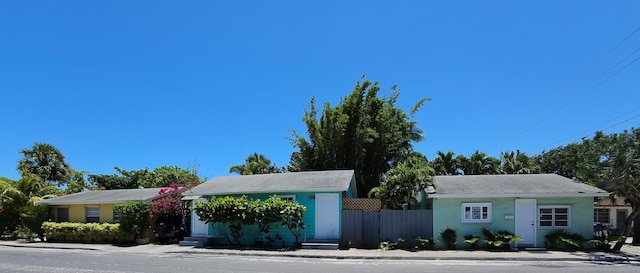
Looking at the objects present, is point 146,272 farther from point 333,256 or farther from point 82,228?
point 82,228

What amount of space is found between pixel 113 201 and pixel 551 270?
1994cm

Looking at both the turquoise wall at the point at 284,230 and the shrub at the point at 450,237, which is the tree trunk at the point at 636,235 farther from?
the turquoise wall at the point at 284,230

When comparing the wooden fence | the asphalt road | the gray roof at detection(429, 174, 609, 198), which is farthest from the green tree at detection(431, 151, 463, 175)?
the asphalt road

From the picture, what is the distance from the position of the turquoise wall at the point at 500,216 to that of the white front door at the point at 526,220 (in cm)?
19

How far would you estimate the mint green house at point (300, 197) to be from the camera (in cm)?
1884

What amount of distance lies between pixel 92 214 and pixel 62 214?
234 cm

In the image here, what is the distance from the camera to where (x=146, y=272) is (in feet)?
39.0

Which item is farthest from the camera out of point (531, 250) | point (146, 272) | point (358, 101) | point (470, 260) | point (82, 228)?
point (358, 101)

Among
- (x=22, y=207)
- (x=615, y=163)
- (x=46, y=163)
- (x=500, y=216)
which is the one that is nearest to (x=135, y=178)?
(x=46, y=163)

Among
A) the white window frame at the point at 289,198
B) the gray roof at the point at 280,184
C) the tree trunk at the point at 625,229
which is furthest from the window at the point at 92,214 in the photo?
the tree trunk at the point at 625,229

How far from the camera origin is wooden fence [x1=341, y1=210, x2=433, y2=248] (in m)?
18.5

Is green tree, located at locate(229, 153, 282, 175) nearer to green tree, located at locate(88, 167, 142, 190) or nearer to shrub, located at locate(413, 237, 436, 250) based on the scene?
green tree, located at locate(88, 167, 142, 190)

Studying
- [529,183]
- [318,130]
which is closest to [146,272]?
[529,183]

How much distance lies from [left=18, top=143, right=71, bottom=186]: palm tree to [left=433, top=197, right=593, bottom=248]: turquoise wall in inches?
1305
